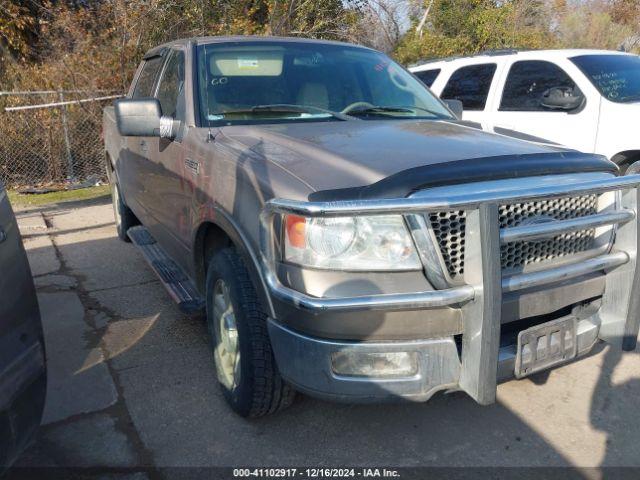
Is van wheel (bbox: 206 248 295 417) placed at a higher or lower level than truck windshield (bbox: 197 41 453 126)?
lower

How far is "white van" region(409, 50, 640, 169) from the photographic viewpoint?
18.9ft

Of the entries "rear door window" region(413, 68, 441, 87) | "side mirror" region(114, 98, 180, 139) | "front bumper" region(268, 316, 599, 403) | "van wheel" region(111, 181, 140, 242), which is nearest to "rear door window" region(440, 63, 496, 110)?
"rear door window" region(413, 68, 441, 87)

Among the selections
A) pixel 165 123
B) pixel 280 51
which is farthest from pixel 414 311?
pixel 280 51

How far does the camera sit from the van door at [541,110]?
5.89 meters

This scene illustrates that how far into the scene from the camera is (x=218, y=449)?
282 cm

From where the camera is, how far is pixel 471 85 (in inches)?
279

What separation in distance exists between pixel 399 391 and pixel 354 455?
64 centimetres

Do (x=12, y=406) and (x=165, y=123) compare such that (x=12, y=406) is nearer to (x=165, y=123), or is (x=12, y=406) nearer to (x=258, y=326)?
(x=258, y=326)

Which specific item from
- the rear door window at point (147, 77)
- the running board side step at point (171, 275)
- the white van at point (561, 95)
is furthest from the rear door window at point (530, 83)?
the running board side step at point (171, 275)

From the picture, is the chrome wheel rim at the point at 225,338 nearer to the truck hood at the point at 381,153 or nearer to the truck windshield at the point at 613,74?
the truck hood at the point at 381,153

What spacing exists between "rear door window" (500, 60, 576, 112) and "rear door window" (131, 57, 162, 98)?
12.6 ft

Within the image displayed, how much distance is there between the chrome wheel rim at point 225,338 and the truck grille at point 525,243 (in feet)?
3.68

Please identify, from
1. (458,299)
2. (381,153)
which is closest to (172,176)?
(381,153)

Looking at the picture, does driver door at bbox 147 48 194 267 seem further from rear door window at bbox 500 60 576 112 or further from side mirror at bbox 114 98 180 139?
rear door window at bbox 500 60 576 112
